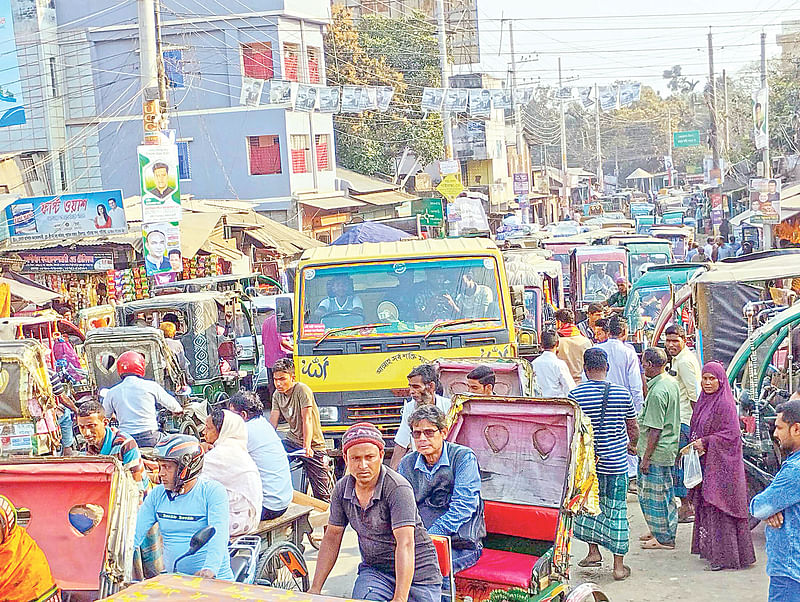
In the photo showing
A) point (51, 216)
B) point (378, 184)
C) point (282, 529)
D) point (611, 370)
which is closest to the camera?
point (282, 529)

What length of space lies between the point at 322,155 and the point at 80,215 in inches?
688

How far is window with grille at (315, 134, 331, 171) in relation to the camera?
38.2 meters

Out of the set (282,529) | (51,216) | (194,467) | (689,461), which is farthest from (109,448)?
(51,216)

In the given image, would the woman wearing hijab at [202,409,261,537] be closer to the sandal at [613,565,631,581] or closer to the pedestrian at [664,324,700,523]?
the sandal at [613,565,631,581]

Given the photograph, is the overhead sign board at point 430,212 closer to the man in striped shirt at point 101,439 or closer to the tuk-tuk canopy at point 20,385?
the tuk-tuk canopy at point 20,385

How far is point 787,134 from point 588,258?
2572 centimetres

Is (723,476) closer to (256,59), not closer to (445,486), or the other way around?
(445,486)

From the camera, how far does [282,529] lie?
7.51 meters

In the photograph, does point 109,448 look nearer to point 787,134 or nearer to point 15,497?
point 15,497

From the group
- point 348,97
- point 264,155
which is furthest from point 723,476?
point 264,155

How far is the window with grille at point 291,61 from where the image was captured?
36.1m

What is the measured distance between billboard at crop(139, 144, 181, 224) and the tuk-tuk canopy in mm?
6881

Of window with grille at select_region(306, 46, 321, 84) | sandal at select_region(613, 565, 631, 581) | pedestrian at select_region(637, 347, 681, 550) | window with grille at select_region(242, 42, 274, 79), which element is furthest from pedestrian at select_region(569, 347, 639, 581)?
window with grille at select_region(306, 46, 321, 84)

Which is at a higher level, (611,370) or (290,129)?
(290,129)
